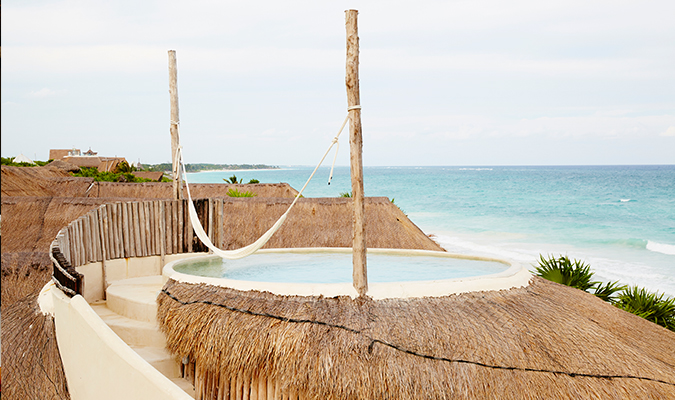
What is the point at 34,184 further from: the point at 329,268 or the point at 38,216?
the point at 329,268

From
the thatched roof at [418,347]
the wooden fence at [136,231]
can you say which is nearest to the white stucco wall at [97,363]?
the thatched roof at [418,347]

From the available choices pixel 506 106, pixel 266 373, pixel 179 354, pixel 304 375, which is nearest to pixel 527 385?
pixel 304 375

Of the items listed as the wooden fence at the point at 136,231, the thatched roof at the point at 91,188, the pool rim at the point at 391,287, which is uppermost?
the thatched roof at the point at 91,188

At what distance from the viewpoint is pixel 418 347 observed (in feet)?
10.6

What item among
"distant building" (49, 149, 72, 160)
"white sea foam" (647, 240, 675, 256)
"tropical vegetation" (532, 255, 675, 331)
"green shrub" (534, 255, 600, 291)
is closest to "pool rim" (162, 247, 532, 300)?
"tropical vegetation" (532, 255, 675, 331)

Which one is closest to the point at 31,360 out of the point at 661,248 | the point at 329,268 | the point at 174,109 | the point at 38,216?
the point at 329,268

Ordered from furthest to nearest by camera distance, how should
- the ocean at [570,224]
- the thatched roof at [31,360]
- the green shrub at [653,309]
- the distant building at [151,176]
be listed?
the distant building at [151,176] → the ocean at [570,224] → the green shrub at [653,309] → the thatched roof at [31,360]

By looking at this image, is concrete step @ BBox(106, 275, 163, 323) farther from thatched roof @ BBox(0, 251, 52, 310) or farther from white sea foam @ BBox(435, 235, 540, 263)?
white sea foam @ BBox(435, 235, 540, 263)

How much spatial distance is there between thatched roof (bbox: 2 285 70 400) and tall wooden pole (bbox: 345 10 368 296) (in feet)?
8.25

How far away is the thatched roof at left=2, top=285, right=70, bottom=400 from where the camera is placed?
3.88 meters

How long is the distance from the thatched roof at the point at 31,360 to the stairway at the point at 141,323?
482 millimetres

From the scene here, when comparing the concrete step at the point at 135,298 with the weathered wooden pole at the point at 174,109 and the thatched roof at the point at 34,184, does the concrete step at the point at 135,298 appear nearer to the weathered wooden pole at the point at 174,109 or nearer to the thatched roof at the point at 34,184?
the weathered wooden pole at the point at 174,109

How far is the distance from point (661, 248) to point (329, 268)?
19.9 metres

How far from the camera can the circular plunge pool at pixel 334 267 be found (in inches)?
197
